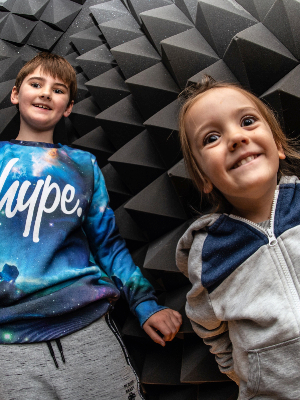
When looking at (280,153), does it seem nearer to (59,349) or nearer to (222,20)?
(222,20)

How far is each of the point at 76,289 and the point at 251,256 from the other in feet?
1.10

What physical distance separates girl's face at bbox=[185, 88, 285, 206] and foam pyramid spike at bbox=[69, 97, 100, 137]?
0.53 metres

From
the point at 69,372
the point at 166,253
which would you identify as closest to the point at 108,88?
the point at 166,253

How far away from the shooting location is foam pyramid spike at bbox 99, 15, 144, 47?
106 cm

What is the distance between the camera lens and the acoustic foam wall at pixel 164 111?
27.3 inches

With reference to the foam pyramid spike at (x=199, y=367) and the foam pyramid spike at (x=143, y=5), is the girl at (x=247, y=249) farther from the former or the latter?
the foam pyramid spike at (x=143, y=5)

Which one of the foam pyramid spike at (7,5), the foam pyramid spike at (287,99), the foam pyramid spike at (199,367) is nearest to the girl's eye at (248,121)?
the foam pyramid spike at (287,99)

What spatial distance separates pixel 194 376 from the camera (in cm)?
69

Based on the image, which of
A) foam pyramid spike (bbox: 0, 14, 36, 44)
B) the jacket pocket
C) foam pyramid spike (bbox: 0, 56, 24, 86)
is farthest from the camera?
foam pyramid spike (bbox: 0, 14, 36, 44)

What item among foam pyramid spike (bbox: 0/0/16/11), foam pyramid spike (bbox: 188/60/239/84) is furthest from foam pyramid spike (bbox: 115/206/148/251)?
foam pyramid spike (bbox: 0/0/16/11)

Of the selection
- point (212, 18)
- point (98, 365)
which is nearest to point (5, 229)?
point (98, 365)

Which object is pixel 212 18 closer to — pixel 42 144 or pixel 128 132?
pixel 128 132

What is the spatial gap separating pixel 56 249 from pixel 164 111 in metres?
0.42

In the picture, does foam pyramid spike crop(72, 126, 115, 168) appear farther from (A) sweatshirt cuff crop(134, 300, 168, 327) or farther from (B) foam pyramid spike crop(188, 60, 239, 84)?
(A) sweatshirt cuff crop(134, 300, 168, 327)
